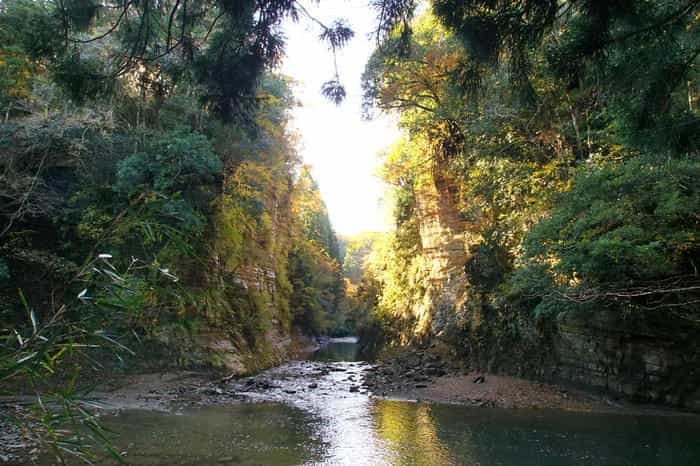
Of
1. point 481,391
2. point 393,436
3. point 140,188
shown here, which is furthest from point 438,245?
point 140,188

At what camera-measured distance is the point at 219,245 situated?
14367mm

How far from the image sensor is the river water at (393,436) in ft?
19.8

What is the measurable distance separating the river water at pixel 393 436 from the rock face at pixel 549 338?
42.5 inches

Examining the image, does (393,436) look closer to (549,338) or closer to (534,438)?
(534,438)

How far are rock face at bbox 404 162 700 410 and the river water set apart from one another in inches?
42.5

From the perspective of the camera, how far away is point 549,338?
11.7 meters

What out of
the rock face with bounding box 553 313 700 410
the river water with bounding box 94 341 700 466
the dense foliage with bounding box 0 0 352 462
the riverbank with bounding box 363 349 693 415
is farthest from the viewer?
the riverbank with bounding box 363 349 693 415

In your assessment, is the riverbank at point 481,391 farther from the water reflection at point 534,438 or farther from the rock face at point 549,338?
the water reflection at point 534,438

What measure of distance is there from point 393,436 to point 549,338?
621cm


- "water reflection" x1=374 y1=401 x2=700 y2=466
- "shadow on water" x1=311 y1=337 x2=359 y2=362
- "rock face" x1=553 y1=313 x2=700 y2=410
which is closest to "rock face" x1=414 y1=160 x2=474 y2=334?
"rock face" x1=553 y1=313 x2=700 y2=410

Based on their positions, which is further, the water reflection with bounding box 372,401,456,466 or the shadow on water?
the shadow on water

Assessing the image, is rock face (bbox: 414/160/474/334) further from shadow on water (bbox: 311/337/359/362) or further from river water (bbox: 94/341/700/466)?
shadow on water (bbox: 311/337/359/362)

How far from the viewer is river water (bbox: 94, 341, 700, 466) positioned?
6039 mm

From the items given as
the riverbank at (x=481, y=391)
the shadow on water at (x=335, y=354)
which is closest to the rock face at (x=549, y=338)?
the riverbank at (x=481, y=391)
